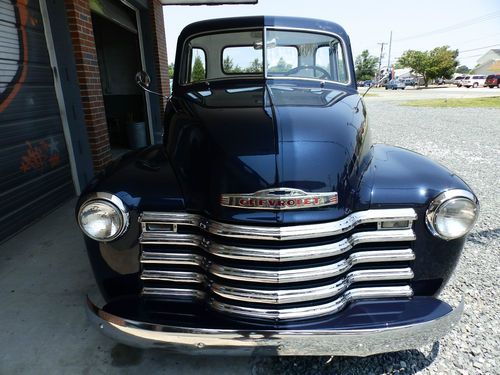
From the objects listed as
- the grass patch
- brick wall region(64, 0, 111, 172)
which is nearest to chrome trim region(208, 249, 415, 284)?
brick wall region(64, 0, 111, 172)

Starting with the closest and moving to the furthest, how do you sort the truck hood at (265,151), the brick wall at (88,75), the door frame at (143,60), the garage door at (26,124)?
the truck hood at (265,151) < the garage door at (26,124) < the brick wall at (88,75) < the door frame at (143,60)

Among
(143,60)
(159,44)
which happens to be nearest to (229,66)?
(143,60)

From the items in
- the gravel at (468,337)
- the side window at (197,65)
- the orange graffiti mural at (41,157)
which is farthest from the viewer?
the orange graffiti mural at (41,157)

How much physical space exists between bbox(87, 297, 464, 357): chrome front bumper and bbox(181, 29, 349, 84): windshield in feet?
6.70

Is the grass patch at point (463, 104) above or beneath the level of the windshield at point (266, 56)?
beneath

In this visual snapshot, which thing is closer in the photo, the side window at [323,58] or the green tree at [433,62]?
the side window at [323,58]

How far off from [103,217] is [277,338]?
1.06m

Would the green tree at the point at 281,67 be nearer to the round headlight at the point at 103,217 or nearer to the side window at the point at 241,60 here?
the side window at the point at 241,60

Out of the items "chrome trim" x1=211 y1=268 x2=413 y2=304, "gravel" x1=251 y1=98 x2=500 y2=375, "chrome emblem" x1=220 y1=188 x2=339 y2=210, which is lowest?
"gravel" x1=251 y1=98 x2=500 y2=375

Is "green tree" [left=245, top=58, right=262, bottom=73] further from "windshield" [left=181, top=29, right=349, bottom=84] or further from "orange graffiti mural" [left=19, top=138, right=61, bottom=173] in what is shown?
"orange graffiti mural" [left=19, top=138, right=61, bottom=173]

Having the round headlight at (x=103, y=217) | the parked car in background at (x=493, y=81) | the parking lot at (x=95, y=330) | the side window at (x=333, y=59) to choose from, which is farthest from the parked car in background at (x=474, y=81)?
the round headlight at (x=103, y=217)

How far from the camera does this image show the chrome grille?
1.67 metres

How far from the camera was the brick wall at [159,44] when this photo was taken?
7473 millimetres

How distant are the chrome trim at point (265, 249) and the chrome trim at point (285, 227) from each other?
63 mm
